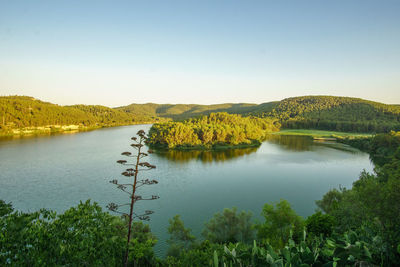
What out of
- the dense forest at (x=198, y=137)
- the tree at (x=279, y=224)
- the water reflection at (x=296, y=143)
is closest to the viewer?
the tree at (x=279, y=224)

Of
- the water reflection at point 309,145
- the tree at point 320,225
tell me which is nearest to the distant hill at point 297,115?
the water reflection at point 309,145

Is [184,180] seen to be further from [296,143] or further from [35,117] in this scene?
[35,117]

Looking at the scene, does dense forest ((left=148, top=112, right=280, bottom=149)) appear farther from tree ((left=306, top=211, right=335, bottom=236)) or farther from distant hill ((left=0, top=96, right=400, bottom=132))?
tree ((left=306, top=211, right=335, bottom=236))

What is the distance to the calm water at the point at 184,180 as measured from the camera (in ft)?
83.2

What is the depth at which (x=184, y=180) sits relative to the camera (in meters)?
35.5

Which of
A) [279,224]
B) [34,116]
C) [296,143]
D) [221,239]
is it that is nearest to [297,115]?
[296,143]

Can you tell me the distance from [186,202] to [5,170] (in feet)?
107

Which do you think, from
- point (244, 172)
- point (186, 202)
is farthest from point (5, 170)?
point (244, 172)

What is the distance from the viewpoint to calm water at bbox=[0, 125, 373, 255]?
83.2 ft

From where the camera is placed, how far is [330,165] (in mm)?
45312

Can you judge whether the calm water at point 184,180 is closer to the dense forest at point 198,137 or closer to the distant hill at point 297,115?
the dense forest at point 198,137

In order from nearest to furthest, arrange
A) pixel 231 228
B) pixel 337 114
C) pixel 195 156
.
A: pixel 231 228
pixel 195 156
pixel 337 114

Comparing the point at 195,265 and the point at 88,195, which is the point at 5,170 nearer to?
the point at 88,195

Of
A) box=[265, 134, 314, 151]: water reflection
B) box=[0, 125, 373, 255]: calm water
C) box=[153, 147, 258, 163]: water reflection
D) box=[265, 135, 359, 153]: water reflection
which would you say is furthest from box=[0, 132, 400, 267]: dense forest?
box=[265, 134, 314, 151]: water reflection
